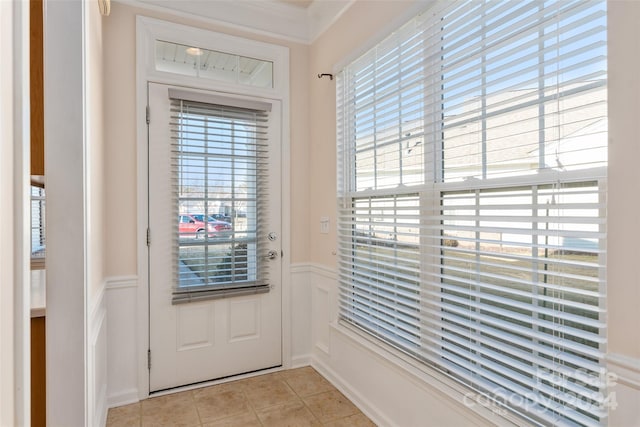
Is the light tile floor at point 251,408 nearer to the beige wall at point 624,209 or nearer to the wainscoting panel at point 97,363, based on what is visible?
the wainscoting panel at point 97,363

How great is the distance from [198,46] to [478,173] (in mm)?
2158

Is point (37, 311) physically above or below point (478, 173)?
below

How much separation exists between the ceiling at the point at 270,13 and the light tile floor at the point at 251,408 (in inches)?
105

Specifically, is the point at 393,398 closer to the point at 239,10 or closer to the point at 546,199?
the point at 546,199

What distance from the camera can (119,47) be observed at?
234 centimetres

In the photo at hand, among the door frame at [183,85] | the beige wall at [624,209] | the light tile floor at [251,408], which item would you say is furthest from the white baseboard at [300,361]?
the beige wall at [624,209]

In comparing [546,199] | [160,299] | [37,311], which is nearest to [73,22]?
[37,311]

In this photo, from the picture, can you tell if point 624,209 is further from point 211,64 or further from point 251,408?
point 211,64

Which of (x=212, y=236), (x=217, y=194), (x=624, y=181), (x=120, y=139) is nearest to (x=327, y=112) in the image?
(x=217, y=194)

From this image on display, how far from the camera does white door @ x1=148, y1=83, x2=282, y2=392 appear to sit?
2.46 metres

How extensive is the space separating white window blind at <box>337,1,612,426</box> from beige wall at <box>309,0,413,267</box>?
31 cm

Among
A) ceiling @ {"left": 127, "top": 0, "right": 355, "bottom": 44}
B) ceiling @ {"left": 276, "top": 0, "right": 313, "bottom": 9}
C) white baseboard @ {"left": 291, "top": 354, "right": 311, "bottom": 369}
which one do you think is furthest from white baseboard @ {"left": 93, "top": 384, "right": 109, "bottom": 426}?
ceiling @ {"left": 276, "top": 0, "right": 313, "bottom": 9}

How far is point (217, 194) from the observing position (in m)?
2.61

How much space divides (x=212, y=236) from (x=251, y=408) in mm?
1183
